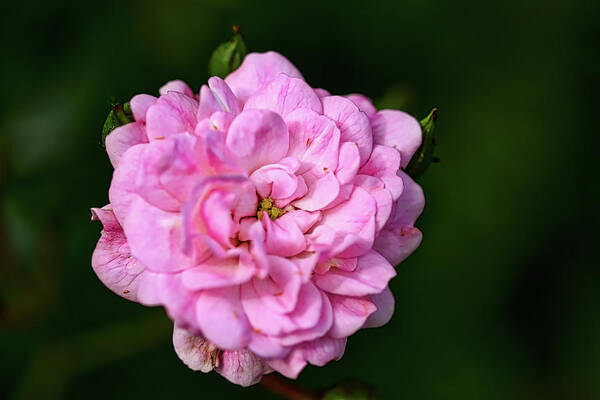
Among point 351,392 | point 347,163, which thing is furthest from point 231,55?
point 351,392

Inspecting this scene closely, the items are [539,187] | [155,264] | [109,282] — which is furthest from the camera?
[539,187]

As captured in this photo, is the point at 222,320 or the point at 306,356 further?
the point at 306,356

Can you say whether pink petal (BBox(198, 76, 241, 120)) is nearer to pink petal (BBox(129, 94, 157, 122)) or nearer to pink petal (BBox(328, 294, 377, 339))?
pink petal (BBox(129, 94, 157, 122))

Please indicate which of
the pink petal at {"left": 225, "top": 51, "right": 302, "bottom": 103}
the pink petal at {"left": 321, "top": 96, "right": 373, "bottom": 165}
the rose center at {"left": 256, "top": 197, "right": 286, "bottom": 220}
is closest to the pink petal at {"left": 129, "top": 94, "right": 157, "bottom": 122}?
the pink petal at {"left": 225, "top": 51, "right": 302, "bottom": 103}

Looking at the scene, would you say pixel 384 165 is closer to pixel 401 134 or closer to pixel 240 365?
pixel 401 134

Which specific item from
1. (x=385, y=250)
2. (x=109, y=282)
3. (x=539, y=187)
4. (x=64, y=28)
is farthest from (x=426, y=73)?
(x=109, y=282)

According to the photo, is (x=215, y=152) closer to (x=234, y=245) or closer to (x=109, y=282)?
(x=234, y=245)

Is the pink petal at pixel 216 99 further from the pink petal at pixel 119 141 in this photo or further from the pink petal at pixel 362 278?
the pink petal at pixel 362 278
